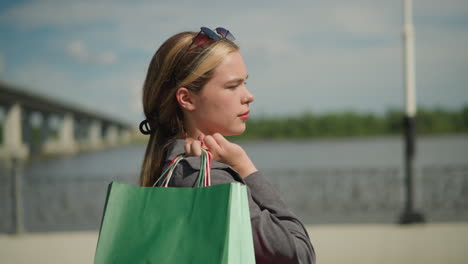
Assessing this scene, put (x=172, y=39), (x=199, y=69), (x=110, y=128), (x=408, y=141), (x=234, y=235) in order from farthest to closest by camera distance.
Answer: (x=110, y=128), (x=408, y=141), (x=172, y=39), (x=199, y=69), (x=234, y=235)

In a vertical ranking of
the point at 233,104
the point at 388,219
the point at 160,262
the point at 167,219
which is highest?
the point at 233,104


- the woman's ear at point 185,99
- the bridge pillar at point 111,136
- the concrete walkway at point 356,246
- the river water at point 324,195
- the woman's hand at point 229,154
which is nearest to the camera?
the woman's hand at point 229,154

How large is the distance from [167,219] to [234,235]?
0.62ft

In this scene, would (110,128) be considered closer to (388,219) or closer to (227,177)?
(388,219)

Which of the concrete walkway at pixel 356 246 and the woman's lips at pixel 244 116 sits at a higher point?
the woman's lips at pixel 244 116

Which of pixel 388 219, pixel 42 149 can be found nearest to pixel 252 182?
pixel 388 219

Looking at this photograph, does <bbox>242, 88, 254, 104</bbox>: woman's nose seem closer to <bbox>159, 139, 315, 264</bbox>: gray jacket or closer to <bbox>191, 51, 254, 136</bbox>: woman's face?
<bbox>191, 51, 254, 136</bbox>: woman's face

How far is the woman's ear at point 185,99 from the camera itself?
5.04 feet

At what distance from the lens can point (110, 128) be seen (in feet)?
139

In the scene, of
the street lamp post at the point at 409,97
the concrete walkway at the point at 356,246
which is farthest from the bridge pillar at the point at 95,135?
the street lamp post at the point at 409,97

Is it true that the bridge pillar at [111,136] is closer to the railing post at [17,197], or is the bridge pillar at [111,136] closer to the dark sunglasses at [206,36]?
the railing post at [17,197]

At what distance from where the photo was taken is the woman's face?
1.50 m

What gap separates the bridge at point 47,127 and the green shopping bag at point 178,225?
2292 cm

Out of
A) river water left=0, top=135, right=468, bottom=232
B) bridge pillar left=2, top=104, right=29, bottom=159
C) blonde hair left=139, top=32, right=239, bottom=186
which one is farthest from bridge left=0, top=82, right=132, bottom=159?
blonde hair left=139, top=32, right=239, bottom=186
